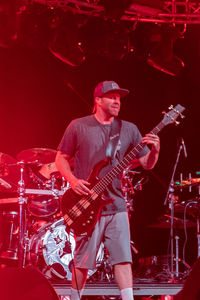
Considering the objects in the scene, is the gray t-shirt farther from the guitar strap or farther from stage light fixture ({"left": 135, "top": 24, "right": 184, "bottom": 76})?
stage light fixture ({"left": 135, "top": 24, "right": 184, "bottom": 76})

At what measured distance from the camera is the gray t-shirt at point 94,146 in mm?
4531

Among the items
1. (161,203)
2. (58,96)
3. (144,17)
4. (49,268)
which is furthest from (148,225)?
(144,17)

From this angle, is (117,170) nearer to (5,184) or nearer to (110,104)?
(110,104)

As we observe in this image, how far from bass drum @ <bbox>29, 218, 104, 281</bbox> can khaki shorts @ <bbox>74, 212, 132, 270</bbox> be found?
11.1 ft

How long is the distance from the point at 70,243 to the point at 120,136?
12.8ft

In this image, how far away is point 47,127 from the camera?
10.3 meters

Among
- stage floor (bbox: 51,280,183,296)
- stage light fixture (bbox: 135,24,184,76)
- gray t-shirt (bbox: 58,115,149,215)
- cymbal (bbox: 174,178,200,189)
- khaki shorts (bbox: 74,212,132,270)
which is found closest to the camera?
khaki shorts (bbox: 74,212,132,270)

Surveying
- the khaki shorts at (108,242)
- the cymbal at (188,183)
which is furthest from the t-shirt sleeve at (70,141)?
the cymbal at (188,183)

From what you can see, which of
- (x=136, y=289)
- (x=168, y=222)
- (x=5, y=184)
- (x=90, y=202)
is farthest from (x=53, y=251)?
(x=90, y=202)

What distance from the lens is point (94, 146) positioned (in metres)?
4.63

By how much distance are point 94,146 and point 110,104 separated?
55cm

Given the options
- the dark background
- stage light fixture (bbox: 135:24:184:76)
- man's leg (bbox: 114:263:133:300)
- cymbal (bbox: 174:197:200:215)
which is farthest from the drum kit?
man's leg (bbox: 114:263:133:300)

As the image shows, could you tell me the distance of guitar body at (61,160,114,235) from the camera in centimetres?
439

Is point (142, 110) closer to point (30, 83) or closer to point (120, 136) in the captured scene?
point (30, 83)
